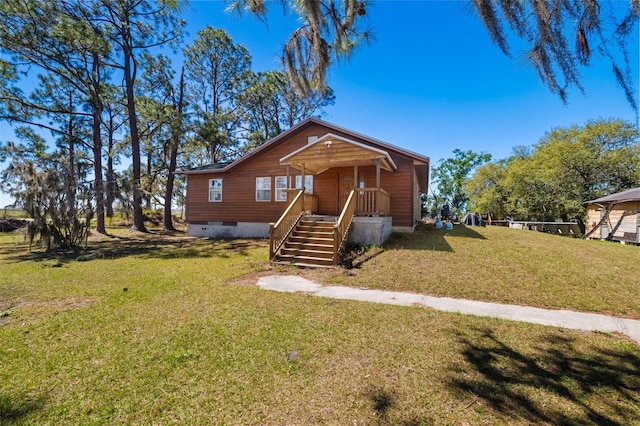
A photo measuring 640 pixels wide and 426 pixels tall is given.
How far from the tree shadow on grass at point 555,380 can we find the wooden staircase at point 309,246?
4834 mm

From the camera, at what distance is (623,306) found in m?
4.72

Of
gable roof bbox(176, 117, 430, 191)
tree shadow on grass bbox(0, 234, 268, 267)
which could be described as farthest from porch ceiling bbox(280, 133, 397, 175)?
tree shadow on grass bbox(0, 234, 268, 267)

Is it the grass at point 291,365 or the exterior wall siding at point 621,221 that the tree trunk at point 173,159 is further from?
the exterior wall siding at point 621,221

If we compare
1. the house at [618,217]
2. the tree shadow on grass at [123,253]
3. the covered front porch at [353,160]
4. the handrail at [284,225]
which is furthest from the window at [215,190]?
the house at [618,217]

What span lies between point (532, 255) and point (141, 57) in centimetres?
2462

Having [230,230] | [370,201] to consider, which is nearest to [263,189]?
[230,230]

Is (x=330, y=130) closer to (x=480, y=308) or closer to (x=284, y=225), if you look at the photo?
(x=284, y=225)

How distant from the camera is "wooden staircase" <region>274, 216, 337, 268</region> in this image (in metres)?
7.91

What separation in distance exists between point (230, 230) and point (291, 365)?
12557 mm

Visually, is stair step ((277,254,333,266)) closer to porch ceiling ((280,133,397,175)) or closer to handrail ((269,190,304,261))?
handrail ((269,190,304,261))

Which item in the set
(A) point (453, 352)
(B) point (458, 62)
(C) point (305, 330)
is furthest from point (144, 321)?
(B) point (458, 62)

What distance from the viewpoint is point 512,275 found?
6.29 m

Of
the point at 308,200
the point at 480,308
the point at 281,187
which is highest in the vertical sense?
the point at 281,187

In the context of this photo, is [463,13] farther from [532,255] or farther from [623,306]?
[532,255]
